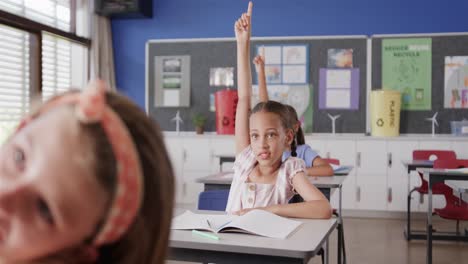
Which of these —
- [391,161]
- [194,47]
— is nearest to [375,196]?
[391,161]

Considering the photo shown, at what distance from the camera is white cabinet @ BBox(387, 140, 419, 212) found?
5.37 metres

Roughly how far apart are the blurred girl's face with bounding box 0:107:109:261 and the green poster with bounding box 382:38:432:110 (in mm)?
5611

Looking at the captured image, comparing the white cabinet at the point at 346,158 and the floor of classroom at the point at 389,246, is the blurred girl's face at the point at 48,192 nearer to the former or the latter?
the floor of classroom at the point at 389,246

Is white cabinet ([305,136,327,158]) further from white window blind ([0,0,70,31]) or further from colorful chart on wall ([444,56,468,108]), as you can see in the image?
white window blind ([0,0,70,31])

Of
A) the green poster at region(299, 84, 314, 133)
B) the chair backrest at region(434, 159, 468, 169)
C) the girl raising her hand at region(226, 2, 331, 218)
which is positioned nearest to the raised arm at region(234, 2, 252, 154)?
the girl raising her hand at region(226, 2, 331, 218)

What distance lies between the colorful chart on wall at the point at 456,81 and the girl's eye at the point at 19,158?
5735 mm

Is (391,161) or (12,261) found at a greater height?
(12,261)

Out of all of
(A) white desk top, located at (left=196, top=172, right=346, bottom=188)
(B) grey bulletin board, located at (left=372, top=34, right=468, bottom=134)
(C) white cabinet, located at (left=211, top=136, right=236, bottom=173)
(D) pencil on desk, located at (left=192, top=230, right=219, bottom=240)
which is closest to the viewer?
(D) pencil on desk, located at (left=192, top=230, right=219, bottom=240)

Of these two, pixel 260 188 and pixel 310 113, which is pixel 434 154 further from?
pixel 260 188

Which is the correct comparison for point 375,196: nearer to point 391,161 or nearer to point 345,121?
point 391,161

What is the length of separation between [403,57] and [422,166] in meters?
1.70

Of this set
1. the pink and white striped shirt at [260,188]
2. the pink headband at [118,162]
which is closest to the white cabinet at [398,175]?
the pink and white striped shirt at [260,188]

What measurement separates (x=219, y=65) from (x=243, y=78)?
422cm

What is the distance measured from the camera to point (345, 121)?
5781mm
